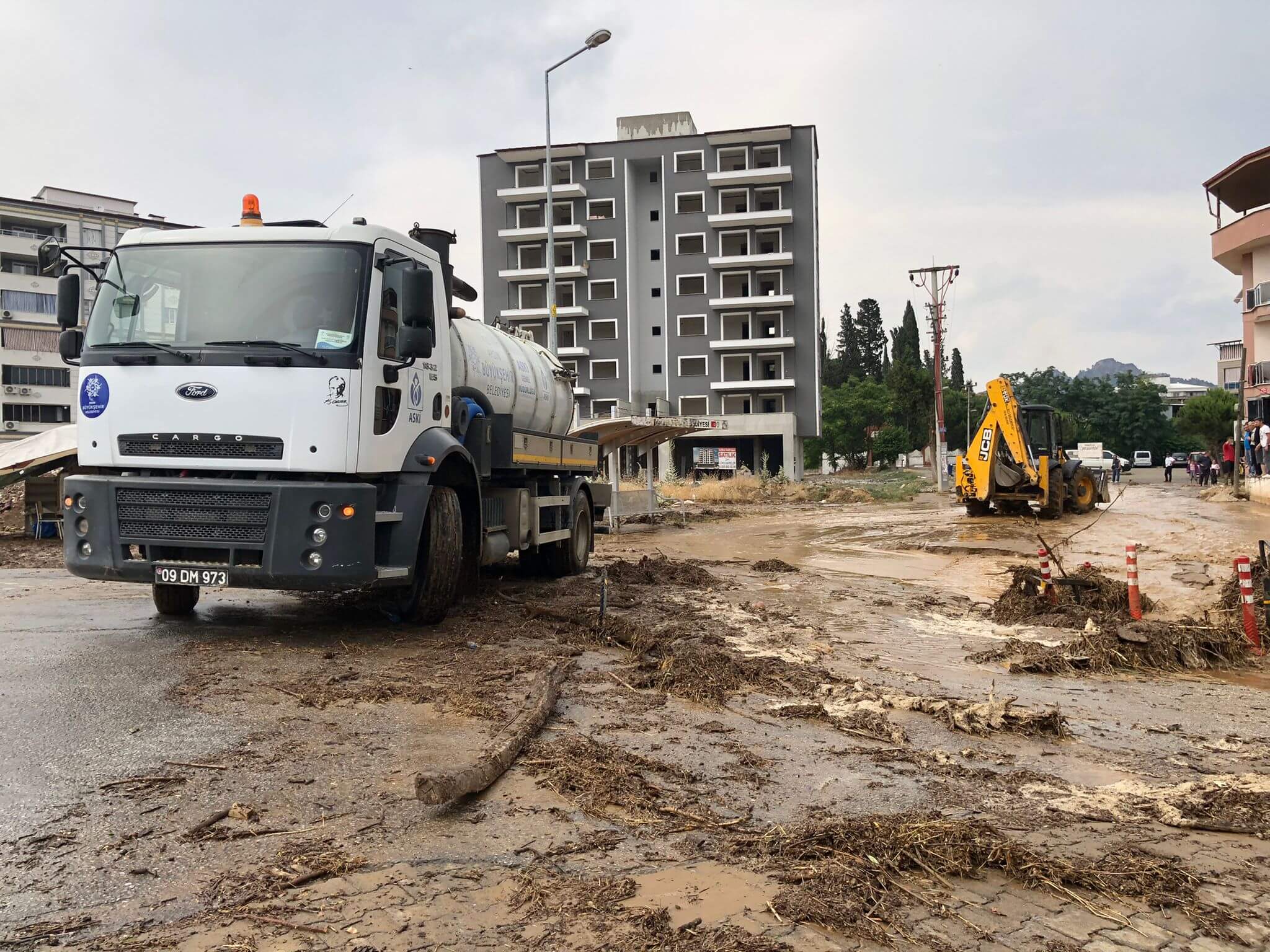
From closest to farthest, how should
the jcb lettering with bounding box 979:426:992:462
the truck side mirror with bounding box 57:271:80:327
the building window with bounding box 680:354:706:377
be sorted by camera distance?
Answer: the truck side mirror with bounding box 57:271:80:327 → the jcb lettering with bounding box 979:426:992:462 → the building window with bounding box 680:354:706:377

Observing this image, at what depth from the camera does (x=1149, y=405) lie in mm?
86250

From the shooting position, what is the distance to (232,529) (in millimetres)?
7820

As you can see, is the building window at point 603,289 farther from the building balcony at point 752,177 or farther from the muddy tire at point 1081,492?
the muddy tire at point 1081,492

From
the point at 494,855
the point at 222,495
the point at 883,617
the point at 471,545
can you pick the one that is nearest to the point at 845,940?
the point at 494,855

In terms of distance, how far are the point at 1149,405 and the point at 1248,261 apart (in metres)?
49.4

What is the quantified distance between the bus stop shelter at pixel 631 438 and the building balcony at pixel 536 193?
41777 millimetres

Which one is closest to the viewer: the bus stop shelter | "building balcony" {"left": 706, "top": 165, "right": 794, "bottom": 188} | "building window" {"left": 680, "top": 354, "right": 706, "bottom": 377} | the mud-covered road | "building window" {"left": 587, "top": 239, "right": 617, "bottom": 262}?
the mud-covered road

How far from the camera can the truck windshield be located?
7.99 m

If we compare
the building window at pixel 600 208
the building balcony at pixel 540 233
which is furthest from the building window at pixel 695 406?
the building window at pixel 600 208

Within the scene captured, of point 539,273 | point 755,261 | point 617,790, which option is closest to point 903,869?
point 617,790

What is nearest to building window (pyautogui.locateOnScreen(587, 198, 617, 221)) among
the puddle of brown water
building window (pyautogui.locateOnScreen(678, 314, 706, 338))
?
building window (pyautogui.locateOnScreen(678, 314, 706, 338))

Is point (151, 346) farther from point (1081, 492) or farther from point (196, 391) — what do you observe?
point (1081, 492)

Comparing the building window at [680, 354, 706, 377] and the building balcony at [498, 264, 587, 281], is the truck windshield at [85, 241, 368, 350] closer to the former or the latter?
the building balcony at [498, 264, 587, 281]

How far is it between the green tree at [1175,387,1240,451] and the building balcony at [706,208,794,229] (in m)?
26.4
